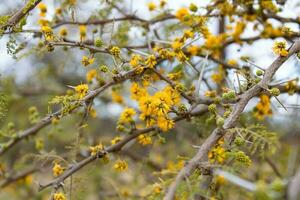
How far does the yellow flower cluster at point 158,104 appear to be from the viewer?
1.73 meters

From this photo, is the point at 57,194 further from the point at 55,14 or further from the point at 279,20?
the point at 279,20

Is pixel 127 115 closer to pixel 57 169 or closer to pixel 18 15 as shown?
pixel 57 169

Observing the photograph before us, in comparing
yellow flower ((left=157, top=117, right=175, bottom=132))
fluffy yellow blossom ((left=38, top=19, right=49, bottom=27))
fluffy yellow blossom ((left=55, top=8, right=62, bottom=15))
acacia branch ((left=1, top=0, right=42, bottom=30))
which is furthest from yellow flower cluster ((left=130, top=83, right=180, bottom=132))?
fluffy yellow blossom ((left=55, top=8, right=62, bottom=15))

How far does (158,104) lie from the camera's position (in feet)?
5.63

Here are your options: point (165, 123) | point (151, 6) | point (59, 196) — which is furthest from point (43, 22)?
point (59, 196)

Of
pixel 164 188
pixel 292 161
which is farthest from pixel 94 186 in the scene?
pixel 164 188

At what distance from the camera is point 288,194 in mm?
982

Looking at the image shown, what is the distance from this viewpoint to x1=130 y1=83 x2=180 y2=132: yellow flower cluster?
173 centimetres

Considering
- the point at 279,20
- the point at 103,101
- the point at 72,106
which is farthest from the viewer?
the point at 103,101

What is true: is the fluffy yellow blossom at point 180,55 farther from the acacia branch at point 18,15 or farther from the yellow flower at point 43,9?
the yellow flower at point 43,9

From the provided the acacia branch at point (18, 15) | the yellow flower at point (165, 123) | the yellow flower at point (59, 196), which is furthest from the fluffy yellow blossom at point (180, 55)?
the yellow flower at point (59, 196)

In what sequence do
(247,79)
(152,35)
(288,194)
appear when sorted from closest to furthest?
1. (288,194)
2. (247,79)
3. (152,35)

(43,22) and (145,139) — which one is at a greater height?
(43,22)

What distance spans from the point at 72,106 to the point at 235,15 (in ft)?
4.25
